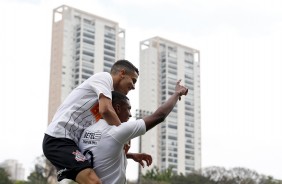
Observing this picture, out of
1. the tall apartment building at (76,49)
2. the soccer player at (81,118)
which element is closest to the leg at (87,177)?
the soccer player at (81,118)

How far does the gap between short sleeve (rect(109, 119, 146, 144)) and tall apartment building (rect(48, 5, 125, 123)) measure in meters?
89.2

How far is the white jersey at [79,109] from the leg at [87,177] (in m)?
0.34

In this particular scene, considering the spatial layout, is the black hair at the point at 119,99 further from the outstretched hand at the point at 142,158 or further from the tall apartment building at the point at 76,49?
the tall apartment building at the point at 76,49

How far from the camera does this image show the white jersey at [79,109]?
5.07 m

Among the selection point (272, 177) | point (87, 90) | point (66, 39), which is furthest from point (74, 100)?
point (66, 39)

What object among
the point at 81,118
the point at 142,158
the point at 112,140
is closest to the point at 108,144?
the point at 112,140

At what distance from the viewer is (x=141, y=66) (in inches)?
4274

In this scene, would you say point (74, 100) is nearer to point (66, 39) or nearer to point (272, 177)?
point (272, 177)

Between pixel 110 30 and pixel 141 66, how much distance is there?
30.9 ft

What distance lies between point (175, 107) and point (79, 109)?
99868mm

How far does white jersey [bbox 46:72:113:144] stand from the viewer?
5.07m

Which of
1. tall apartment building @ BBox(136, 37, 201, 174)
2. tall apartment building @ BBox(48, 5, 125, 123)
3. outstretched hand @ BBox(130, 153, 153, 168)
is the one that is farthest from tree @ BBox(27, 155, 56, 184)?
outstretched hand @ BBox(130, 153, 153, 168)

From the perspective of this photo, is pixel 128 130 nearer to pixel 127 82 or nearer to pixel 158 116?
pixel 158 116

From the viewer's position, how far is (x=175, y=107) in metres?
105
